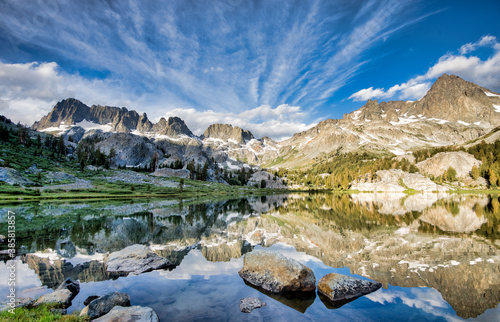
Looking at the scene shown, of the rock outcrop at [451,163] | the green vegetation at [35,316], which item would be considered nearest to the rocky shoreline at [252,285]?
the green vegetation at [35,316]

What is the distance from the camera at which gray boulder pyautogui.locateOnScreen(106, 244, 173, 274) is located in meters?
16.5

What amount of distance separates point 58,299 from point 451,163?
741ft

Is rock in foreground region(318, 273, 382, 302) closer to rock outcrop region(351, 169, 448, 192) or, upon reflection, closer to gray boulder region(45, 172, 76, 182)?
gray boulder region(45, 172, 76, 182)

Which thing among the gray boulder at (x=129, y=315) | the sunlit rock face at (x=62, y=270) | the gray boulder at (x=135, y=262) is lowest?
the sunlit rock face at (x=62, y=270)

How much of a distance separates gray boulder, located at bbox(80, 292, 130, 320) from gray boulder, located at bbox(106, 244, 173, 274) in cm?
528

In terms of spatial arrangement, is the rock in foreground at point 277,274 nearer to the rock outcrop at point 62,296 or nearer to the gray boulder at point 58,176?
the rock outcrop at point 62,296

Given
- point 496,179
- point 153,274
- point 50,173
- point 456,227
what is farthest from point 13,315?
point 496,179

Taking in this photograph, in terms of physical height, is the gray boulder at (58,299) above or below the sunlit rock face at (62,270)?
above

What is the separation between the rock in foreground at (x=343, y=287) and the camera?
487 inches

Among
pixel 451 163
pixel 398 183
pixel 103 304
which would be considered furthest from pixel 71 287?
pixel 451 163

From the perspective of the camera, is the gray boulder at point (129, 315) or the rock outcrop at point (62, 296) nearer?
the gray boulder at point (129, 315)

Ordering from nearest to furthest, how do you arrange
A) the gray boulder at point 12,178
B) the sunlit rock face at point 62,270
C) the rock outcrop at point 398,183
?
the sunlit rock face at point 62,270, the gray boulder at point 12,178, the rock outcrop at point 398,183

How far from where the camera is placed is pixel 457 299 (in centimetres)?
1207

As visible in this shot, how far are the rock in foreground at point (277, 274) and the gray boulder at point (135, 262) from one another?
6564mm
